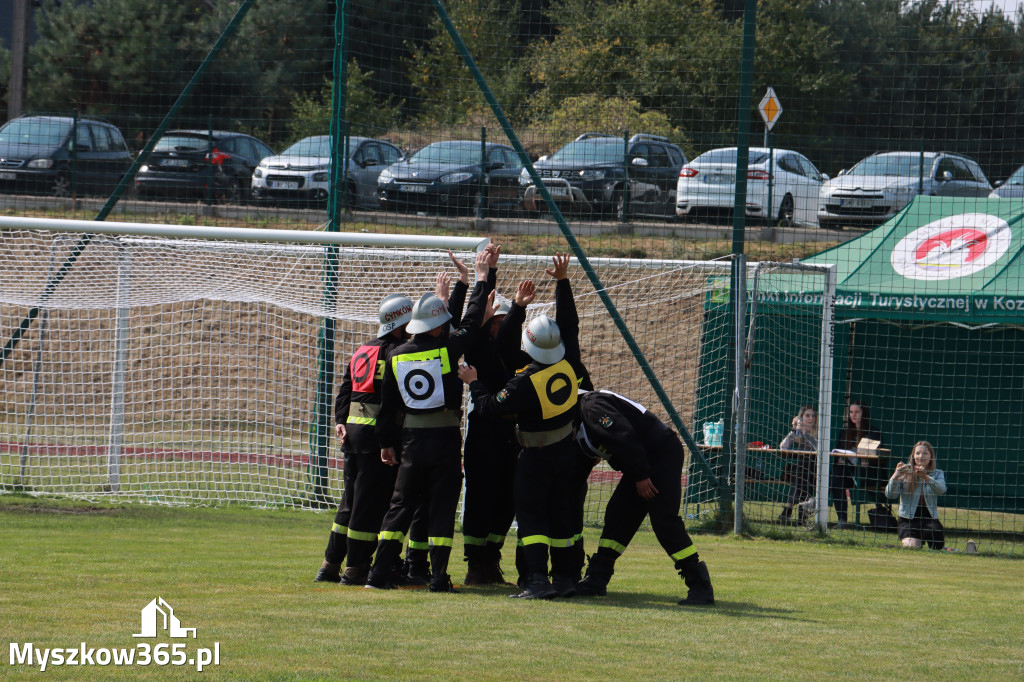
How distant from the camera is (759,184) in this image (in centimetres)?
1441

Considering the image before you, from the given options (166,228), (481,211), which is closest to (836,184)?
(481,211)

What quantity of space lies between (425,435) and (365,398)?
0.59m

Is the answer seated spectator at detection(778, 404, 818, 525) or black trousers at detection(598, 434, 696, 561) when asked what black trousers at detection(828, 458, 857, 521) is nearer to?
seated spectator at detection(778, 404, 818, 525)

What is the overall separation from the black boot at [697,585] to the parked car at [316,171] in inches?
288

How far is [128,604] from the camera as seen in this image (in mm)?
6422

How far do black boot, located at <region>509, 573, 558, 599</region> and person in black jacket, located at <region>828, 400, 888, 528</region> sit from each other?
19.8 ft

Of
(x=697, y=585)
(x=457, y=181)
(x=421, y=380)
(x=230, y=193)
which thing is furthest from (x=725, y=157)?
(x=230, y=193)

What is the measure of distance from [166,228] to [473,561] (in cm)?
529

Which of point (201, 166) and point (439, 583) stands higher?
point (201, 166)

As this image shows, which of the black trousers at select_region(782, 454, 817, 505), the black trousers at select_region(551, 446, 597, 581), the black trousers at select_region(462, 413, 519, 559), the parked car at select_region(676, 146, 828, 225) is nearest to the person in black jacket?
the black trousers at select_region(782, 454, 817, 505)

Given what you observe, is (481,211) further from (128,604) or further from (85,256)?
(128,604)

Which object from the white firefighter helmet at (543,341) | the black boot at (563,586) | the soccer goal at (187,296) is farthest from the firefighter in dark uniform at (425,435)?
the soccer goal at (187,296)

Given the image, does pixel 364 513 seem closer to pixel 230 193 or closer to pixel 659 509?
pixel 659 509

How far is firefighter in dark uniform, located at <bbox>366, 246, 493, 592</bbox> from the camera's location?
7320mm
